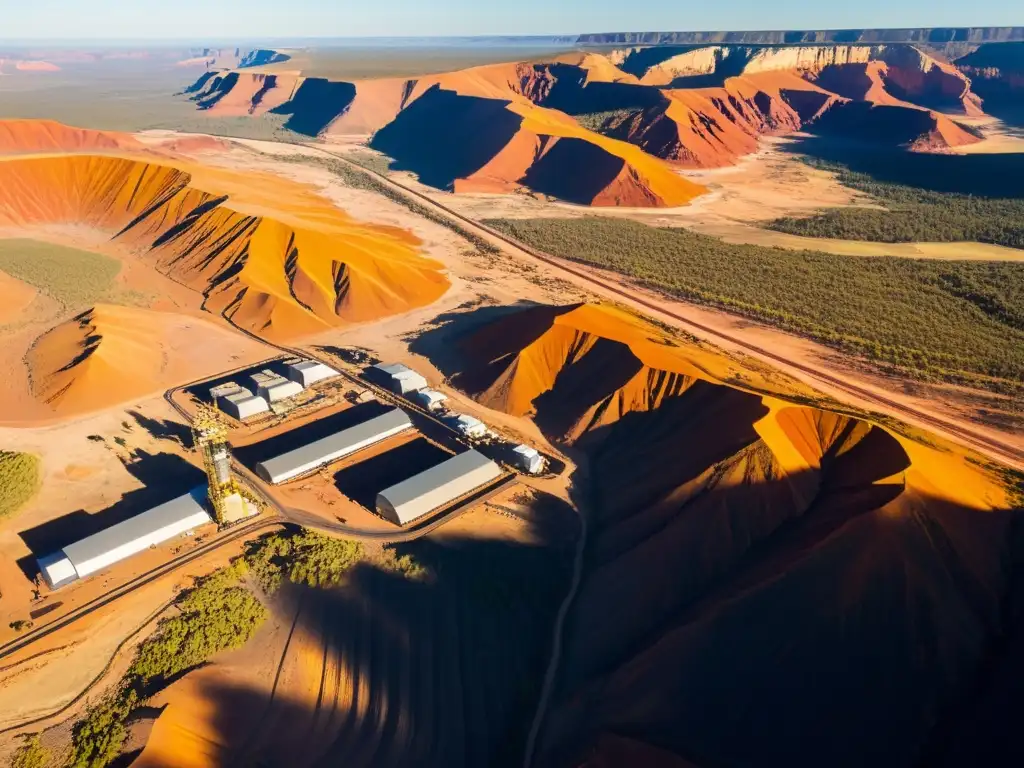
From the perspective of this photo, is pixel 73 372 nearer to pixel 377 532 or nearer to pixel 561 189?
pixel 377 532

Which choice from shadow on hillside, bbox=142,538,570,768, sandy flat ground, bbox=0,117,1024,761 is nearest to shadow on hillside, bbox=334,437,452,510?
sandy flat ground, bbox=0,117,1024,761

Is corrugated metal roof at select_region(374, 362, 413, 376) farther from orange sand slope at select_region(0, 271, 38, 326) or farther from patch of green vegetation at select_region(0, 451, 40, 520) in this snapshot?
orange sand slope at select_region(0, 271, 38, 326)

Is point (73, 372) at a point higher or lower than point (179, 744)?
higher

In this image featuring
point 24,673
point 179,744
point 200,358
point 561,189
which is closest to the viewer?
point 179,744

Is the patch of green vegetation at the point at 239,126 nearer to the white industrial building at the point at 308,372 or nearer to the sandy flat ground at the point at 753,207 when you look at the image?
the sandy flat ground at the point at 753,207

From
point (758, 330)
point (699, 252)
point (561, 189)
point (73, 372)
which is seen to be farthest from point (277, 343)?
point (561, 189)

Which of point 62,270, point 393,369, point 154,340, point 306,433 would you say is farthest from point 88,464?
point 62,270
